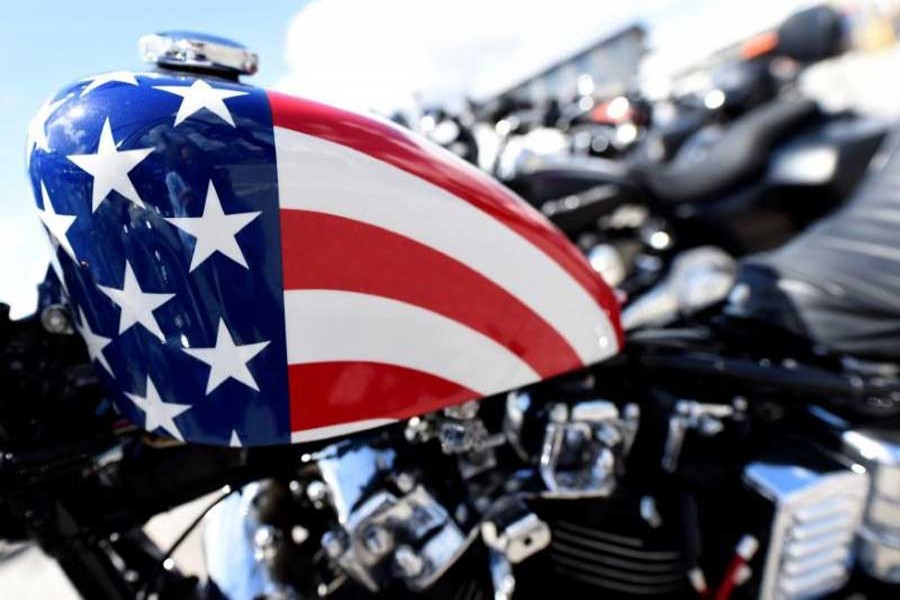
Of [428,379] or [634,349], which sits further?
[634,349]

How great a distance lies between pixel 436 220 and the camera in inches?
28.4

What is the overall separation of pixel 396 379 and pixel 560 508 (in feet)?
1.34

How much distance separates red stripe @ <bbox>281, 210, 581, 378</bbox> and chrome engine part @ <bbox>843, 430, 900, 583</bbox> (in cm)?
62

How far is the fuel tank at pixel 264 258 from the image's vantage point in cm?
62

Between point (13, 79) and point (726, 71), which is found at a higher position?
point (13, 79)

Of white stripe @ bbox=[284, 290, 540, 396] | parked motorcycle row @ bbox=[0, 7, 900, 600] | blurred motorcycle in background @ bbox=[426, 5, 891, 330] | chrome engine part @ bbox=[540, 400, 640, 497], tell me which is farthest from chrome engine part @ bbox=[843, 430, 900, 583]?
blurred motorcycle in background @ bbox=[426, 5, 891, 330]

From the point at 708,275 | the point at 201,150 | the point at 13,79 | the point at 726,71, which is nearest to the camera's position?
the point at 201,150

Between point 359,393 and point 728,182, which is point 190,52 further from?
point 728,182

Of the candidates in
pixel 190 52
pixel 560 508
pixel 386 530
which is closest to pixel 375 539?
pixel 386 530

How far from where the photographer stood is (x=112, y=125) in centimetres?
61

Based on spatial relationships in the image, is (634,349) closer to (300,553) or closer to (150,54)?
(300,553)

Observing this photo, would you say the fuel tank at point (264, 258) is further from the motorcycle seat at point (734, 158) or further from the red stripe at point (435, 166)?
the motorcycle seat at point (734, 158)

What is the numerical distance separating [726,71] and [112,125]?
381 centimetres

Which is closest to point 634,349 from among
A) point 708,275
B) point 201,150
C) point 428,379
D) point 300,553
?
point 708,275
